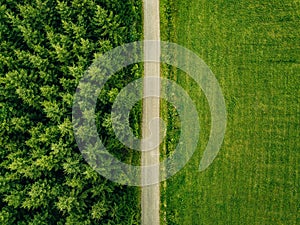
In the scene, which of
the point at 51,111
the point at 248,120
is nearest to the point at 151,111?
the point at 248,120

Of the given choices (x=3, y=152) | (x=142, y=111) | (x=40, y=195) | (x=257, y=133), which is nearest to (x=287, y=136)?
(x=257, y=133)

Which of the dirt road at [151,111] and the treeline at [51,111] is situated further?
the dirt road at [151,111]

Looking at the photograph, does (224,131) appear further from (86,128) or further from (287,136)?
(86,128)

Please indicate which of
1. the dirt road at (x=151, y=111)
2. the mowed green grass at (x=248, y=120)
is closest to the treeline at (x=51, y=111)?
the dirt road at (x=151, y=111)

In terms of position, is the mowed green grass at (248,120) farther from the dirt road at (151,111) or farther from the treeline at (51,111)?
the treeline at (51,111)

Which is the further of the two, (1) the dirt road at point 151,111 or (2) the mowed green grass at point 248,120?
(1) the dirt road at point 151,111

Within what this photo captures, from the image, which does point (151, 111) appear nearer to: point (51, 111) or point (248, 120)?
point (248, 120)

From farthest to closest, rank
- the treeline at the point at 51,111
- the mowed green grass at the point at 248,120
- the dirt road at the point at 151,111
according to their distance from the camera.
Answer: the dirt road at the point at 151,111, the mowed green grass at the point at 248,120, the treeline at the point at 51,111

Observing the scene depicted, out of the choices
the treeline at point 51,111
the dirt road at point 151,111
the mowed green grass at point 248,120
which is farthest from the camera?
the dirt road at point 151,111
